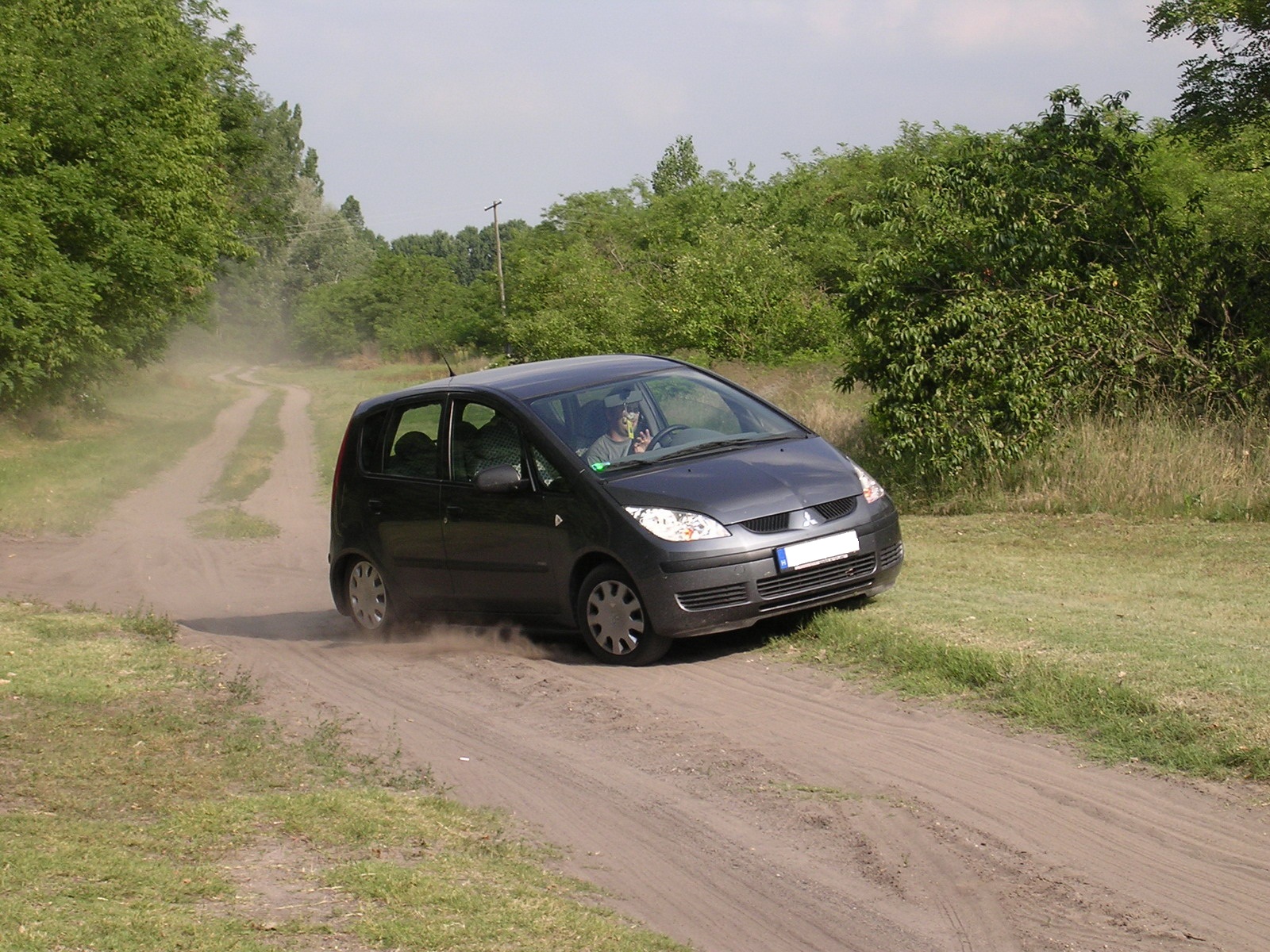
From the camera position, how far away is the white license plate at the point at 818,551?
7785mm

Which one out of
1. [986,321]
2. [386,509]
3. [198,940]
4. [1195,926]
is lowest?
[1195,926]

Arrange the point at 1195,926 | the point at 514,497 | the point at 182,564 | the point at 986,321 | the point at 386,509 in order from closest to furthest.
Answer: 1. the point at 1195,926
2. the point at 514,497
3. the point at 386,509
4. the point at 986,321
5. the point at 182,564

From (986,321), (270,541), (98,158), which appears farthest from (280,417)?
(986,321)

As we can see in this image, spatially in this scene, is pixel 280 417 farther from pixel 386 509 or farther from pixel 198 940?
pixel 198 940

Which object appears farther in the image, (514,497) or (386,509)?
(386,509)

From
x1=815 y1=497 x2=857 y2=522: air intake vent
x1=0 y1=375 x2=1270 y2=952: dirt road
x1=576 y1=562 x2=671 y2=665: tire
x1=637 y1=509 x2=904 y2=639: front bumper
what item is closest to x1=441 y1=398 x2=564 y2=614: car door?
x1=576 y1=562 x2=671 y2=665: tire

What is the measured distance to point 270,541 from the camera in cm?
1836

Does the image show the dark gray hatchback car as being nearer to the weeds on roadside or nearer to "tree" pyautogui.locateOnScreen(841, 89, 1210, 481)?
the weeds on roadside

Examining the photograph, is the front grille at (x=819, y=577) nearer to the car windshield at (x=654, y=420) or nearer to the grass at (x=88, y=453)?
the car windshield at (x=654, y=420)

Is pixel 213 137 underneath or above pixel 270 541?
above

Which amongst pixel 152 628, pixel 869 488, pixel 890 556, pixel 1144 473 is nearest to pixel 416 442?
pixel 152 628

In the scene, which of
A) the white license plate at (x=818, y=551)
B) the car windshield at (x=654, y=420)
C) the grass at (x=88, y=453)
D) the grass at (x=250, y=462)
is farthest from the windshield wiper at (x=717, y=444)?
the grass at (x=250, y=462)

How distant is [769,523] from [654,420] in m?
1.28

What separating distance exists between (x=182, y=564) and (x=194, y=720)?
9.66m
